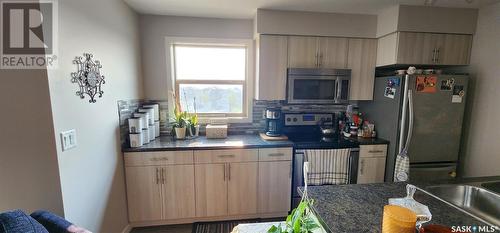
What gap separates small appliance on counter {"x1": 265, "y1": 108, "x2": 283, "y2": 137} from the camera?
8.63ft

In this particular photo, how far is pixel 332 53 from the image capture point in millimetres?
2576

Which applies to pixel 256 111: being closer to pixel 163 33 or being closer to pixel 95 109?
pixel 163 33

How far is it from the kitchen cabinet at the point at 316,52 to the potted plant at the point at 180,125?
1.34m

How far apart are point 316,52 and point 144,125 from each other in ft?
6.61

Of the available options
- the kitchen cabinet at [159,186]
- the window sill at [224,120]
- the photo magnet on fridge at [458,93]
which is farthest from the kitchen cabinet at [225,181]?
the photo magnet on fridge at [458,93]

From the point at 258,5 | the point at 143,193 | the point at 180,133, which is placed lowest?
the point at 143,193

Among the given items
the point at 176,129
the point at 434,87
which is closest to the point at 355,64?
the point at 434,87

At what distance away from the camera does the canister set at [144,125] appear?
220cm

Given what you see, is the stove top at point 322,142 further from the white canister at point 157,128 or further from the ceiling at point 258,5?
the white canister at point 157,128

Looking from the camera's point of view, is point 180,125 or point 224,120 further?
point 224,120

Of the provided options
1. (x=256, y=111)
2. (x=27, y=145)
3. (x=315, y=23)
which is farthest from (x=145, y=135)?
(x=315, y=23)

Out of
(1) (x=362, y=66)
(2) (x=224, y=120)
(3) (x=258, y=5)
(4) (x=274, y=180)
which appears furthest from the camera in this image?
(2) (x=224, y=120)

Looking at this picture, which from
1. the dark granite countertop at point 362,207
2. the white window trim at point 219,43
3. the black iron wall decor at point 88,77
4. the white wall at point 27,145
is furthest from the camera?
the white window trim at point 219,43

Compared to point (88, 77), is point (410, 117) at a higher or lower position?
lower
